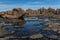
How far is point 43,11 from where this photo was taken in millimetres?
99812

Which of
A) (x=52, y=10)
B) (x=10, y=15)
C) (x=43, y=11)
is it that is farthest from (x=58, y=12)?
(x=10, y=15)

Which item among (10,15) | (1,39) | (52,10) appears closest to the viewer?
(1,39)

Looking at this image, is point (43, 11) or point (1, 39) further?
point (43, 11)

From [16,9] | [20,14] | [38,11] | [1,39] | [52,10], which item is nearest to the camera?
[1,39]

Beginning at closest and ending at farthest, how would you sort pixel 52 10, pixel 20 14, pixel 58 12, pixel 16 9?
pixel 20 14
pixel 16 9
pixel 58 12
pixel 52 10

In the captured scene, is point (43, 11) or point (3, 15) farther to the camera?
point (43, 11)

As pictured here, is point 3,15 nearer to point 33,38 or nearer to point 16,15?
point 16,15

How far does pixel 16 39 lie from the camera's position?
15.1 m

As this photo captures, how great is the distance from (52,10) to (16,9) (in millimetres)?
44776

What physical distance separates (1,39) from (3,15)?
41.0 metres

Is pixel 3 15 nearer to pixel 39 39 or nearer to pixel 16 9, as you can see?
pixel 16 9

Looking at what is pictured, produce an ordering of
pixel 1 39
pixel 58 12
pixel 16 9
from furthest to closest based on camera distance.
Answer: pixel 58 12 < pixel 16 9 < pixel 1 39

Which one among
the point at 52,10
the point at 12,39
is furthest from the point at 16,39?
the point at 52,10

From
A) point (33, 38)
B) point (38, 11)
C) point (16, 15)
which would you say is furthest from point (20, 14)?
point (38, 11)
